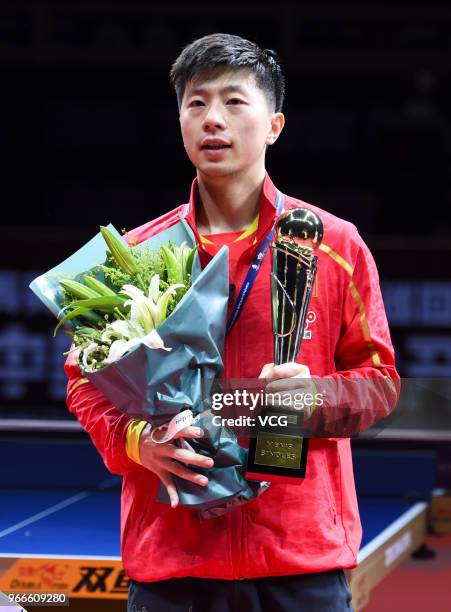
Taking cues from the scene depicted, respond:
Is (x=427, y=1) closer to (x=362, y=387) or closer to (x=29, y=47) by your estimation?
(x=29, y=47)

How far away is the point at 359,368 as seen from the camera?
209 cm

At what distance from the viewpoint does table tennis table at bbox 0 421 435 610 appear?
3.15 metres

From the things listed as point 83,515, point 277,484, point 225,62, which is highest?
point 225,62

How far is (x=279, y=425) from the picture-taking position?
1930 mm

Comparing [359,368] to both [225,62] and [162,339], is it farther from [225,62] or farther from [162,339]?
[225,62]

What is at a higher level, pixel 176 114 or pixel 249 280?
pixel 176 114

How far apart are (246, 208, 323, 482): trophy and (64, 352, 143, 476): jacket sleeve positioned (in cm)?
27

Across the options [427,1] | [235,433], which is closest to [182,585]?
[235,433]

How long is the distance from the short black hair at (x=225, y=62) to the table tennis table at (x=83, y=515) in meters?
1.26

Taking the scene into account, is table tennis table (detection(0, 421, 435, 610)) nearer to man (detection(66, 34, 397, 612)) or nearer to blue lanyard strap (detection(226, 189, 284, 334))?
man (detection(66, 34, 397, 612))

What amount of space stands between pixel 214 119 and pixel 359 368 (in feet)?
1.84

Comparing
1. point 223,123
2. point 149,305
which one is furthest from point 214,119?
point 149,305

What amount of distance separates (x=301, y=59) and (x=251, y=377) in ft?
22.9

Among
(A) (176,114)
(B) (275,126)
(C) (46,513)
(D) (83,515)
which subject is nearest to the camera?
(B) (275,126)
